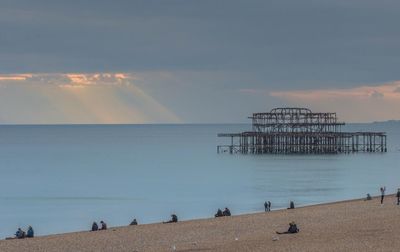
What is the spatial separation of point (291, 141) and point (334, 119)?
408 inches

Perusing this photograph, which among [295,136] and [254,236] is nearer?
[254,236]

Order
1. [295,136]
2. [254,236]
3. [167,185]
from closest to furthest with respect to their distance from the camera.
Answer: [254,236] < [167,185] < [295,136]

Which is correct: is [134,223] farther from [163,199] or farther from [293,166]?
[293,166]

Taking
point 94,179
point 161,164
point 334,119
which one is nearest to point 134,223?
point 94,179

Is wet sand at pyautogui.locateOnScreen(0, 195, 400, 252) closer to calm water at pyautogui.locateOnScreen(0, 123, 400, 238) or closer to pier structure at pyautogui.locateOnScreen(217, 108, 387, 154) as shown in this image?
calm water at pyautogui.locateOnScreen(0, 123, 400, 238)

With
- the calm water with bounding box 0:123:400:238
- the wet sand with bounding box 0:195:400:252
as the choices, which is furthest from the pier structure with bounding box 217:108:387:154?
the wet sand with bounding box 0:195:400:252

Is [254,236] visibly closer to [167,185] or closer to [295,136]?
[167,185]

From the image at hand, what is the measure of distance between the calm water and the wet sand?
939 cm

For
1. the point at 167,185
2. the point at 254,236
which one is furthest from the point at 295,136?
the point at 254,236

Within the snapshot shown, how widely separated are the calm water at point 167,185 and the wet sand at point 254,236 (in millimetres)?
9393

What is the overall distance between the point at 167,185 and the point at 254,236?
39.3 metres

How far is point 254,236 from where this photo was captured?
25234 millimetres

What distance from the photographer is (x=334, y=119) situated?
349 ft

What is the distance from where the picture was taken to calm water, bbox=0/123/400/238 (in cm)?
4429
